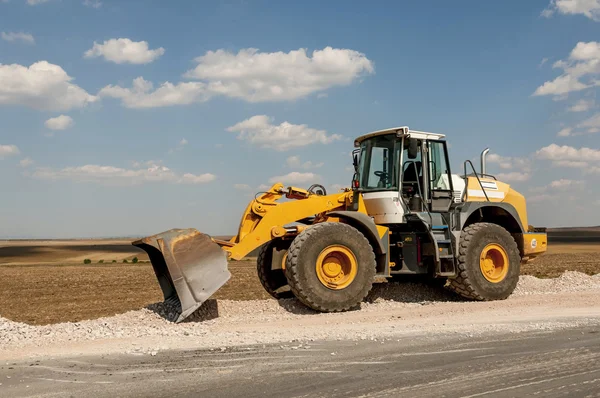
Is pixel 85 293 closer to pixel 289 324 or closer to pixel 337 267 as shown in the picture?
pixel 337 267

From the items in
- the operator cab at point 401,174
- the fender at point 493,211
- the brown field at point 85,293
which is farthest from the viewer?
the brown field at point 85,293

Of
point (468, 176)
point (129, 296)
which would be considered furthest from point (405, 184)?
point (129, 296)

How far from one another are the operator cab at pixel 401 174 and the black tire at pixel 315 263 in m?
1.16

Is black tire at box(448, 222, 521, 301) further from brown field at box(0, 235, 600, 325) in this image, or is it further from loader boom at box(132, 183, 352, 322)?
brown field at box(0, 235, 600, 325)

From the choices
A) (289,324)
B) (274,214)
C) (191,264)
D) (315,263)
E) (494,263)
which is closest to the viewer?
(289,324)

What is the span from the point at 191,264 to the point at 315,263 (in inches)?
79.1

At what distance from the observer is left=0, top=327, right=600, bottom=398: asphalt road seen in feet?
17.9

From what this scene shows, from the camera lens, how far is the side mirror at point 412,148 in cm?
1136

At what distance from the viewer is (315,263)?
10016 millimetres

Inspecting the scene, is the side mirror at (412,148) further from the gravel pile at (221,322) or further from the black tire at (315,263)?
the gravel pile at (221,322)

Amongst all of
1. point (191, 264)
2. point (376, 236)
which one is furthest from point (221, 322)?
point (376, 236)

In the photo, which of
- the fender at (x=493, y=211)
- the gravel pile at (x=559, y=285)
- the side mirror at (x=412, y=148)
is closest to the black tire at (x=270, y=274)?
the side mirror at (x=412, y=148)

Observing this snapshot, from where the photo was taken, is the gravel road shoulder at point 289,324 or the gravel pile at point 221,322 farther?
the gravel pile at point 221,322

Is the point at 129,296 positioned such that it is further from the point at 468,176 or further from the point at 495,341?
the point at 495,341
